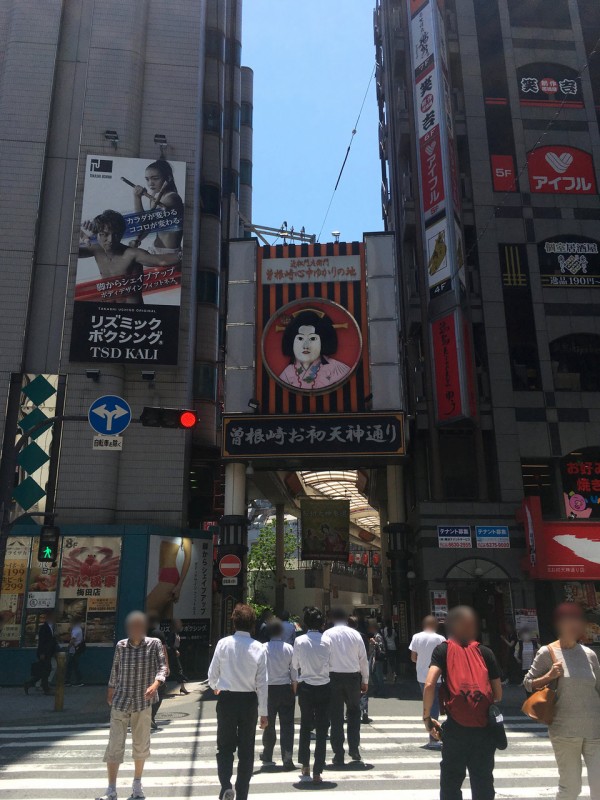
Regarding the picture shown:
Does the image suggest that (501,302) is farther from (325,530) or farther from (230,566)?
(230,566)

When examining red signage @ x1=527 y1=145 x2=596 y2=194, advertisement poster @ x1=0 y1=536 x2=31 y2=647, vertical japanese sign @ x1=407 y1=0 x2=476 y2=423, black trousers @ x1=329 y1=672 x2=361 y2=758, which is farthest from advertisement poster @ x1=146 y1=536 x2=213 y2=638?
red signage @ x1=527 y1=145 x2=596 y2=194

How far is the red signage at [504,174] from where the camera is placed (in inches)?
1075

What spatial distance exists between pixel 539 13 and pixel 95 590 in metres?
29.6

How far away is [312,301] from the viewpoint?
25078 mm

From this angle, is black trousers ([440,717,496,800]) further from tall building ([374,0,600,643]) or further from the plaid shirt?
tall building ([374,0,600,643])

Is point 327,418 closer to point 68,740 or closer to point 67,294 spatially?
point 67,294

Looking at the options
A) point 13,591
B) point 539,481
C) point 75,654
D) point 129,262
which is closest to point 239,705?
point 75,654

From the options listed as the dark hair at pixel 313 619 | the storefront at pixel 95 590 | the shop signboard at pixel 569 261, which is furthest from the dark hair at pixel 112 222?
the dark hair at pixel 313 619

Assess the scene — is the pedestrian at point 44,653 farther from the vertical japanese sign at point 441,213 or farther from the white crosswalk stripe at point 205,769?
the vertical japanese sign at point 441,213

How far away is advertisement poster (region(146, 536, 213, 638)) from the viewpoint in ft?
70.1

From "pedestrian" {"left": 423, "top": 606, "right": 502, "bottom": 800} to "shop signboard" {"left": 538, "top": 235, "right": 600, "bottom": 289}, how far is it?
23.0 metres

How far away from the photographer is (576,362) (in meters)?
26.0

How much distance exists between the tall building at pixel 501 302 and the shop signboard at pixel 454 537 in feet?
0.15

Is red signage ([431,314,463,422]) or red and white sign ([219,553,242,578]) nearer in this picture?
red and white sign ([219,553,242,578])
